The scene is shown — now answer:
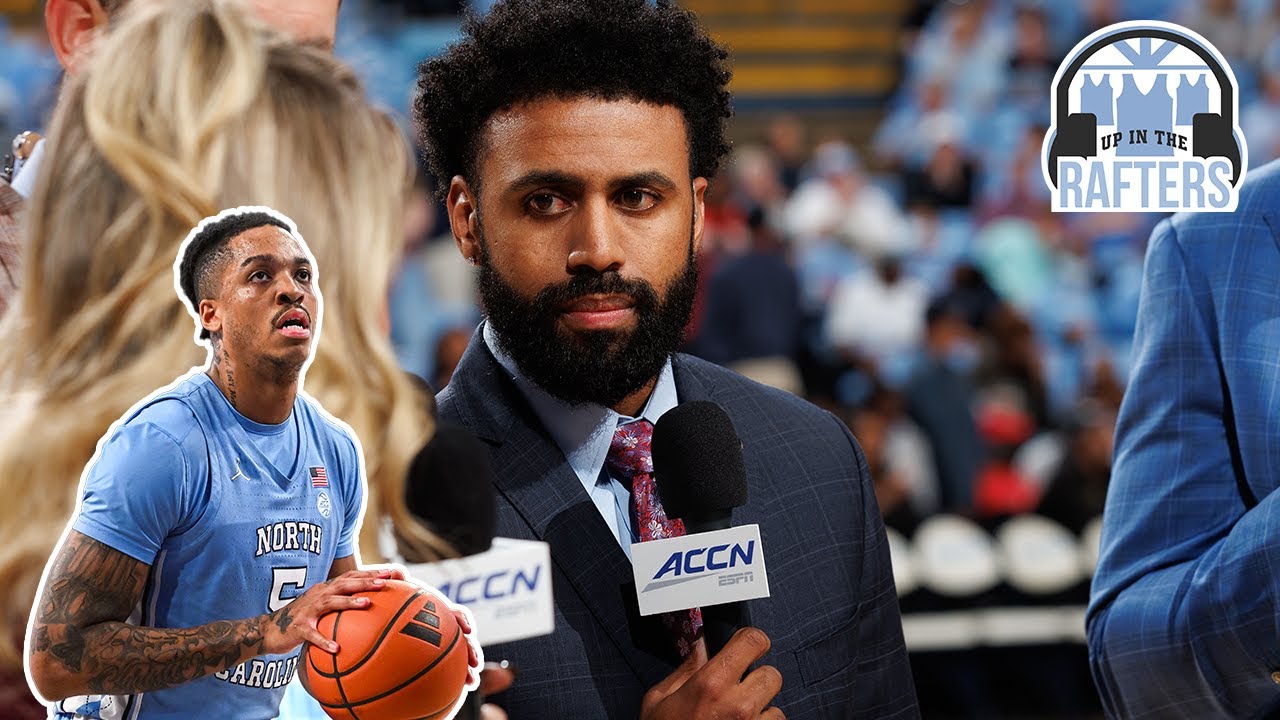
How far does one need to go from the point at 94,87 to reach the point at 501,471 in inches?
21.4

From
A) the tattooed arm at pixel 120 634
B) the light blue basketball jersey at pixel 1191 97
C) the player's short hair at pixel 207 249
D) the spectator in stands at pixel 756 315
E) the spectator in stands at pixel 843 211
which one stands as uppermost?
the spectator in stands at pixel 843 211

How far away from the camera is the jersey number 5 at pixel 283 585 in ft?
3.98

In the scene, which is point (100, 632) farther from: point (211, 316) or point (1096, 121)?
point (1096, 121)

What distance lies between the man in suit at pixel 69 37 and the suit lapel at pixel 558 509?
0.39 meters

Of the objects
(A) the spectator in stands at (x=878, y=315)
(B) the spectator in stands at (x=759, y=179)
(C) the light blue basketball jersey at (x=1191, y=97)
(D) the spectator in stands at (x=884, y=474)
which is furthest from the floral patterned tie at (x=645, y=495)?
(B) the spectator in stands at (x=759, y=179)

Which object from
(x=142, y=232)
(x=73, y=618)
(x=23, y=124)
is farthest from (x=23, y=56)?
(x=73, y=618)

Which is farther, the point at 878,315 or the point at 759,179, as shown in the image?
the point at 759,179

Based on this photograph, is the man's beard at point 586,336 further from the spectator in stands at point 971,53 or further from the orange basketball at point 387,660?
the spectator in stands at point 971,53

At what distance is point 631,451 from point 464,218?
11.7 inches

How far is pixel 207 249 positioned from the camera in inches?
48.5

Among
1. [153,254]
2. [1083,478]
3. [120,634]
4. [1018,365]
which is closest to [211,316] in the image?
[153,254]

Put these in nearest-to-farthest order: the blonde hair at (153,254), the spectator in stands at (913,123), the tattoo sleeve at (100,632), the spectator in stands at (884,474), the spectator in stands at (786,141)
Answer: the tattoo sleeve at (100,632) → the blonde hair at (153,254) → the spectator in stands at (884,474) → the spectator in stands at (913,123) → the spectator in stands at (786,141)

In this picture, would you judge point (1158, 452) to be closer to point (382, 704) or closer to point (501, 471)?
point (501, 471)

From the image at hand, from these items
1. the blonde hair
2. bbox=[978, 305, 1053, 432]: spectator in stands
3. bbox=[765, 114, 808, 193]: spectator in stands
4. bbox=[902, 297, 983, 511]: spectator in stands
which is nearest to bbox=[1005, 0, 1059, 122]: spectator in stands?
bbox=[978, 305, 1053, 432]: spectator in stands
